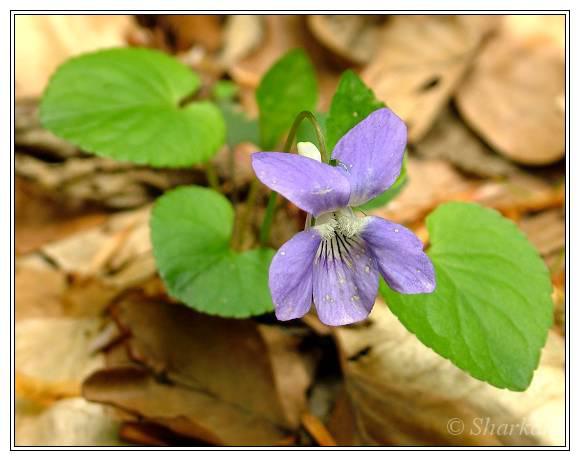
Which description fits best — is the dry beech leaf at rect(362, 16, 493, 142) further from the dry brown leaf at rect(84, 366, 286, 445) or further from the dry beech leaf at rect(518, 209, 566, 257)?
the dry brown leaf at rect(84, 366, 286, 445)

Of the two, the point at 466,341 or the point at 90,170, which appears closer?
the point at 466,341

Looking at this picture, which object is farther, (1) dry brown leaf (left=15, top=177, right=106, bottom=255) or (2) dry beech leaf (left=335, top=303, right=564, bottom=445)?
(1) dry brown leaf (left=15, top=177, right=106, bottom=255)

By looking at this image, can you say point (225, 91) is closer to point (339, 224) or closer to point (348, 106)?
point (348, 106)

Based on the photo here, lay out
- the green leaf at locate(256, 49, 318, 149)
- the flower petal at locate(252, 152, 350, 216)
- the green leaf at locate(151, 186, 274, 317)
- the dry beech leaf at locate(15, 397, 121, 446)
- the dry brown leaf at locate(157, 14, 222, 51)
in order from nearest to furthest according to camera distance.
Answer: the flower petal at locate(252, 152, 350, 216), the green leaf at locate(151, 186, 274, 317), the dry beech leaf at locate(15, 397, 121, 446), the green leaf at locate(256, 49, 318, 149), the dry brown leaf at locate(157, 14, 222, 51)

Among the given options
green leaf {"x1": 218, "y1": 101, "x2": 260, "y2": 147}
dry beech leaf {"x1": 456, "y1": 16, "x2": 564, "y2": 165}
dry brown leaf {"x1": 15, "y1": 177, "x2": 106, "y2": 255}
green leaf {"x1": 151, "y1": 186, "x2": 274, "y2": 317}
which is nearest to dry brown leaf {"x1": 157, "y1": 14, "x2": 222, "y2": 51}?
green leaf {"x1": 218, "y1": 101, "x2": 260, "y2": 147}

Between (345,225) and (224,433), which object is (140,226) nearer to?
(224,433)

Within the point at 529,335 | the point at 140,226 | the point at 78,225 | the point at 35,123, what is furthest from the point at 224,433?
the point at 35,123
